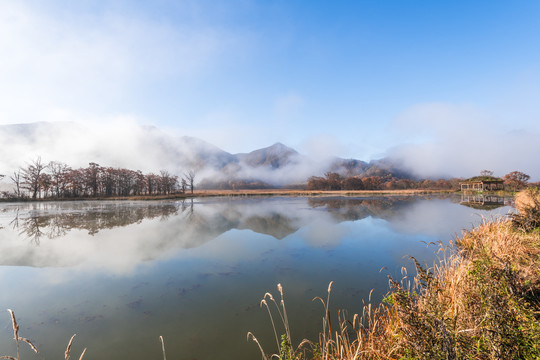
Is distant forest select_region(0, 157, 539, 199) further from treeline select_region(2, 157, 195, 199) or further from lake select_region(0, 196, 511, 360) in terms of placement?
lake select_region(0, 196, 511, 360)

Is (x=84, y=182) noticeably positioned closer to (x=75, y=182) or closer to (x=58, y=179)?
(x=75, y=182)

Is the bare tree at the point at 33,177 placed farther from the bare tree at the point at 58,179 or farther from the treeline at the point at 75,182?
the bare tree at the point at 58,179

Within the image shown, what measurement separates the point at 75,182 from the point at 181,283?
7361 cm

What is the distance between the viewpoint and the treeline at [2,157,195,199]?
2270 inches

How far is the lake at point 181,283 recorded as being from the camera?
16.5ft

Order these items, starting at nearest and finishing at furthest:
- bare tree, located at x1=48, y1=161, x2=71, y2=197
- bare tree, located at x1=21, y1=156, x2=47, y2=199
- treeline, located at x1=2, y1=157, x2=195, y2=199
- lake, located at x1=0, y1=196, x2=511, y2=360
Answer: lake, located at x1=0, y1=196, x2=511, y2=360 → bare tree, located at x1=21, y1=156, x2=47, y2=199 → treeline, located at x1=2, y1=157, x2=195, y2=199 → bare tree, located at x1=48, y1=161, x2=71, y2=197

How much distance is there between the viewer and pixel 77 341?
4953 mm

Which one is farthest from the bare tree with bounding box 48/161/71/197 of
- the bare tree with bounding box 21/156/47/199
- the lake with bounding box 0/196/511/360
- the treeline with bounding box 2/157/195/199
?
the lake with bounding box 0/196/511/360

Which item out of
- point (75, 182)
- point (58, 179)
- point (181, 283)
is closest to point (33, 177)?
point (58, 179)

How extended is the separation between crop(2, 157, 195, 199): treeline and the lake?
57.6 metres

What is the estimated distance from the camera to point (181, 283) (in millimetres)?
7949

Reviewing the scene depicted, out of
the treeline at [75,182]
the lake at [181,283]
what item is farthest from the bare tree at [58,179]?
the lake at [181,283]

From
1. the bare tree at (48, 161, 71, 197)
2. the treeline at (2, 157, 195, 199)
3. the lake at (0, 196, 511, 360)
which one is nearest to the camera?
the lake at (0, 196, 511, 360)

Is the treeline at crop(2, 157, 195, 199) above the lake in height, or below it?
above
